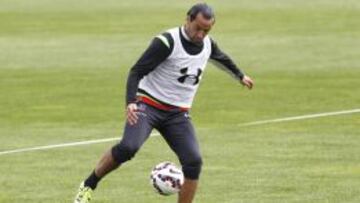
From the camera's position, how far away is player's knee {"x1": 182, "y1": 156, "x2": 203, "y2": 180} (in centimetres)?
1332

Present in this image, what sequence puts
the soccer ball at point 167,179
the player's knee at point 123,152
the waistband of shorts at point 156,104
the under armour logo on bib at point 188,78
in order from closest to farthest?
the player's knee at point 123,152
the under armour logo on bib at point 188,78
the waistband of shorts at point 156,104
the soccer ball at point 167,179

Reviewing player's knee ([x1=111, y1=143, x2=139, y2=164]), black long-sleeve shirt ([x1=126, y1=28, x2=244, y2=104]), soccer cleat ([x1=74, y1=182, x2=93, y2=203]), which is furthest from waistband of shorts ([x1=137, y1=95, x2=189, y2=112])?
soccer cleat ([x1=74, y1=182, x2=93, y2=203])

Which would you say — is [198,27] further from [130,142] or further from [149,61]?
[130,142]

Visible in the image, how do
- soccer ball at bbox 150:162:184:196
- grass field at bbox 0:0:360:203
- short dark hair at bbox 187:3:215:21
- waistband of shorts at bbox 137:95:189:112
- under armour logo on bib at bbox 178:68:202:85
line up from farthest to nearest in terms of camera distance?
grass field at bbox 0:0:360:203 → soccer ball at bbox 150:162:184:196 → waistband of shorts at bbox 137:95:189:112 → under armour logo on bib at bbox 178:68:202:85 → short dark hair at bbox 187:3:215:21

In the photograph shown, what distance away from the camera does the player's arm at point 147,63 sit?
43.1ft

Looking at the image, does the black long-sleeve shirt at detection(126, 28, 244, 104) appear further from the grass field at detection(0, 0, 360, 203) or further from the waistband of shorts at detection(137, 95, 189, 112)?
the grass field at detection(0, 0, 360, 203)

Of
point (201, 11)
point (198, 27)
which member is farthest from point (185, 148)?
point (201, 11)

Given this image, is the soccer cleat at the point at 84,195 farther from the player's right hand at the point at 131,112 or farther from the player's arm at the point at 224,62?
the player's arm at the point at 224,62

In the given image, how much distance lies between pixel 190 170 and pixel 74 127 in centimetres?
846

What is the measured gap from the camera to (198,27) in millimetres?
13211

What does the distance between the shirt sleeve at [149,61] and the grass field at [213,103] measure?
6.77 feet

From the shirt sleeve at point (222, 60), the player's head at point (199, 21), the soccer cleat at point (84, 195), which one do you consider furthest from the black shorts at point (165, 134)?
the player's head at point (199, 21)

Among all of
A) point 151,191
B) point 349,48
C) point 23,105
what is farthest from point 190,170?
point 349,48

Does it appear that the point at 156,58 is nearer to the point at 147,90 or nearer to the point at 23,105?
the point at 147,90
